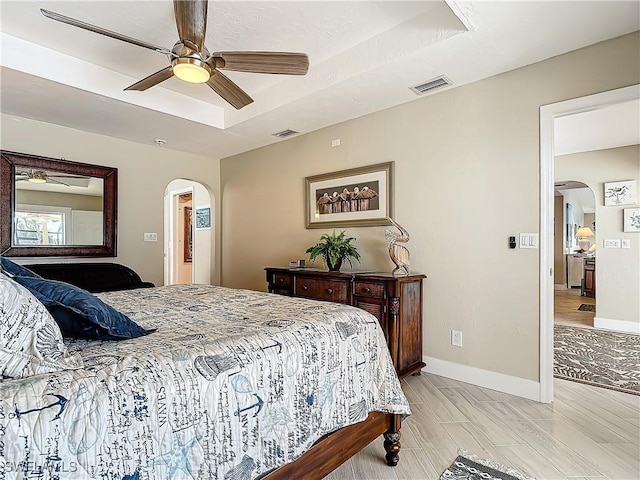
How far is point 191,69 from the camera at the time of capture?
7.07ft

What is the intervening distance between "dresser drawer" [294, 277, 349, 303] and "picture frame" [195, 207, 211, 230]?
9.43 ft

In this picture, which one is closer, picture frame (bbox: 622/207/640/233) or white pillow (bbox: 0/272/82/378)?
white pillow (bbox: 0/272/82/378)

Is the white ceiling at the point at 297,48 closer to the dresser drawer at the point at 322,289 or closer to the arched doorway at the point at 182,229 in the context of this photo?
the dresser drawer at the point at 322,289

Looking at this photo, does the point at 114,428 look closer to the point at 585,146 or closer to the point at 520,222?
the point at 520,222

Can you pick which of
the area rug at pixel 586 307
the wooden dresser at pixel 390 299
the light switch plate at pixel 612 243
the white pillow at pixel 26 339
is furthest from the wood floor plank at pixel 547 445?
the area rug at pixel 586 307

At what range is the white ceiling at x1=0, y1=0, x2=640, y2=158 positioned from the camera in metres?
2.27

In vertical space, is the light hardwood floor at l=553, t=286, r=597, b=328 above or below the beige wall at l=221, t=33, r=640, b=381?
below

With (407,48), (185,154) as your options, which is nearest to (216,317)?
(407,48)

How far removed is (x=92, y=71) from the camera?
309cm

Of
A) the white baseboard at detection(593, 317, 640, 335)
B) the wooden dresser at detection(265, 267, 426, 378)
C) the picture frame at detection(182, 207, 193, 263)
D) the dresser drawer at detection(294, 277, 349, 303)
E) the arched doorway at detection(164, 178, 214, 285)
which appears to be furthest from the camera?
the picture frame at detection(182, 207, 193, 263)

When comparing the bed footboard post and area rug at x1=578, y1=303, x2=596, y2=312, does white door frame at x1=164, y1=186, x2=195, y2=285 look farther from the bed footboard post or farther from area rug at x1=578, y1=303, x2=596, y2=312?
area rug at x1=578, y1=303, x2=596, y2=312

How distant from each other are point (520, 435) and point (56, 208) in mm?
4800

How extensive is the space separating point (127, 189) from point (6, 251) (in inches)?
54.7

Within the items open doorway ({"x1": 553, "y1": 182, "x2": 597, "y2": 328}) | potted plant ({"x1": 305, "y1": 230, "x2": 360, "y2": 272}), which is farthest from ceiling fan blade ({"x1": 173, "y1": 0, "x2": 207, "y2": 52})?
open doorway ({"x1": 553, "y1": 182, "x2": 597, "y2": 328})
